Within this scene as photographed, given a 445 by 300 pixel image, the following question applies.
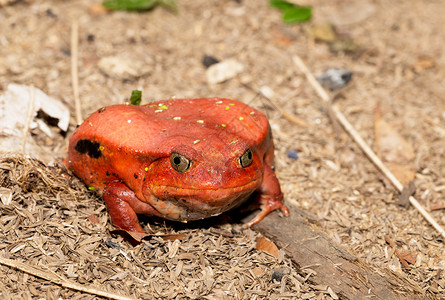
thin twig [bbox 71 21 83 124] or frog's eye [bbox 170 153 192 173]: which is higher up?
frog's eye [bbox 170 153 192 173]

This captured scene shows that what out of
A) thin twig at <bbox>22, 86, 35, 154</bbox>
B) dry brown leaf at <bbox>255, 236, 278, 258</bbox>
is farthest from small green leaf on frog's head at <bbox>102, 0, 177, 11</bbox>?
dry brown leaf at <bbox>255, 236, 278, 258</bbox>

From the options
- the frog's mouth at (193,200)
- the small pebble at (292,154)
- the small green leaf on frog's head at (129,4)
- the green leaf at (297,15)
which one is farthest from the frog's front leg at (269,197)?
the small green leaf on frog's head at (129,4)

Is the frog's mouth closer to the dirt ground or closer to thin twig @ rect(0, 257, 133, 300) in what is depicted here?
the dirt ground

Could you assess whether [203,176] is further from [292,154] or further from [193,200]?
[292,154]

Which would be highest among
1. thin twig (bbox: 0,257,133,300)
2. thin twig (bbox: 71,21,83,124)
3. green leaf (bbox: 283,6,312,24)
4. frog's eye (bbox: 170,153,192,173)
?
frog's eye (bbox: 170,153,192,173)

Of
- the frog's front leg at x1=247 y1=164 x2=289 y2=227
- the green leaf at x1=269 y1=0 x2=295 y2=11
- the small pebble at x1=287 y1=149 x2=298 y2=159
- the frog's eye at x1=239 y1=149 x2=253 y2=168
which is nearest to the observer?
the frog's eye at x1=239 y1=149 x2=253 y2=168

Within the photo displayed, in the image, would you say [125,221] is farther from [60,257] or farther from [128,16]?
[128,16]
